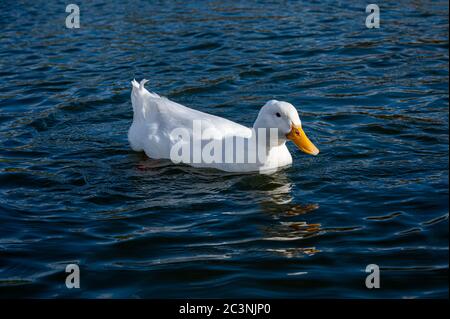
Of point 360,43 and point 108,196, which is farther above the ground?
point 360,43

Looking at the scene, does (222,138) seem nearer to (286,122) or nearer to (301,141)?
(286,122)

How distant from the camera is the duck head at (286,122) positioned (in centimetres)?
785

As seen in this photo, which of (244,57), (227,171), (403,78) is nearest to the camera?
(227,171)

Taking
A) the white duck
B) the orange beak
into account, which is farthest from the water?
the orange beak

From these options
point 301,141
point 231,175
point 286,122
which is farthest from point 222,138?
point 301,141

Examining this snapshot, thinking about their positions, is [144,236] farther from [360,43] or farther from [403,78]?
[360,43]

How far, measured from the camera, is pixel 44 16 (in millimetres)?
15562

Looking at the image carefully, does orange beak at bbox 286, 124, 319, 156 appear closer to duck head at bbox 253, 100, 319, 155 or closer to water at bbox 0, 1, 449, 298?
duck head at bbox 253, 100, 319, 155

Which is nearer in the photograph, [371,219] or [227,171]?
[371,219]

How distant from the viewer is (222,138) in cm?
833

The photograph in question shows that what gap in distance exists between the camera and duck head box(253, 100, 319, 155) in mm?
7852

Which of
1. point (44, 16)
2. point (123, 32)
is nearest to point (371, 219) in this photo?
point (123, 32)

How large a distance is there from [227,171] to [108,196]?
1.37 metres

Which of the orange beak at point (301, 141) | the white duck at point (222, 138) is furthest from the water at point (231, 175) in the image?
the orange beak at point (301, 141)
